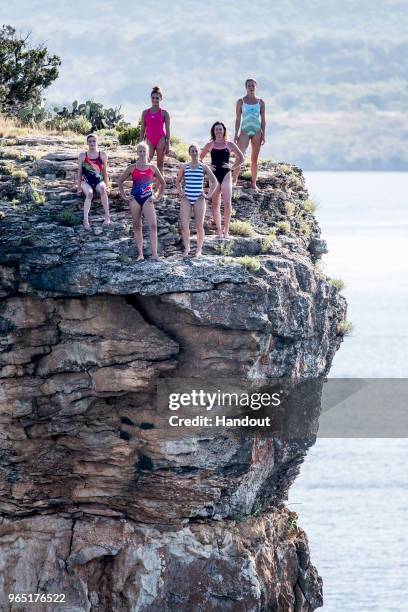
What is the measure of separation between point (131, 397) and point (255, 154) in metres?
6.23

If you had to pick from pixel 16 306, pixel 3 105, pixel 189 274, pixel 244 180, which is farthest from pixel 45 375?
pixel 3 105

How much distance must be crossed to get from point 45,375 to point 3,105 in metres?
14.3

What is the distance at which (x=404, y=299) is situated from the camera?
4887 inches

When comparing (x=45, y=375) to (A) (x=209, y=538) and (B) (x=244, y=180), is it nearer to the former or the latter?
(A) (x=209, y=538)

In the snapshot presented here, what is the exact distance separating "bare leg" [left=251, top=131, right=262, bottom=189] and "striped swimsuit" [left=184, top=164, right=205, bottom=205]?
10.4ft

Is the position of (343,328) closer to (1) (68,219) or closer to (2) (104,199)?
(2) (104,199)

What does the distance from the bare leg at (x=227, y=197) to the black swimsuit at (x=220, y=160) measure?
0.09m

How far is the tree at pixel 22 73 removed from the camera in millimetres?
48312

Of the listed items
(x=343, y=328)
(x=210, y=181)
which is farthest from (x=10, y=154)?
(x=343, y=328)

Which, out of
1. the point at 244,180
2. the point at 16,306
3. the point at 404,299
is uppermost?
the point at 244,180

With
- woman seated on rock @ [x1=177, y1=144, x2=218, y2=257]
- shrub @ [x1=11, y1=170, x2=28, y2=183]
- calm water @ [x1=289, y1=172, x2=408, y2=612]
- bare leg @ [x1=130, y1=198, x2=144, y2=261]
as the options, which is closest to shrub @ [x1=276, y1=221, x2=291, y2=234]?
calm water @ [x1=289, y1=172, x2=408, y2=612]

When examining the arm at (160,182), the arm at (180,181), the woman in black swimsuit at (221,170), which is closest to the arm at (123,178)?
the arm at (160,182)

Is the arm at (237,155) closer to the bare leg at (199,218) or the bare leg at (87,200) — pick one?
the bare leg at (199,218)

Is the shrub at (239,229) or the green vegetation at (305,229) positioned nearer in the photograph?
the shrub at (239,229)
